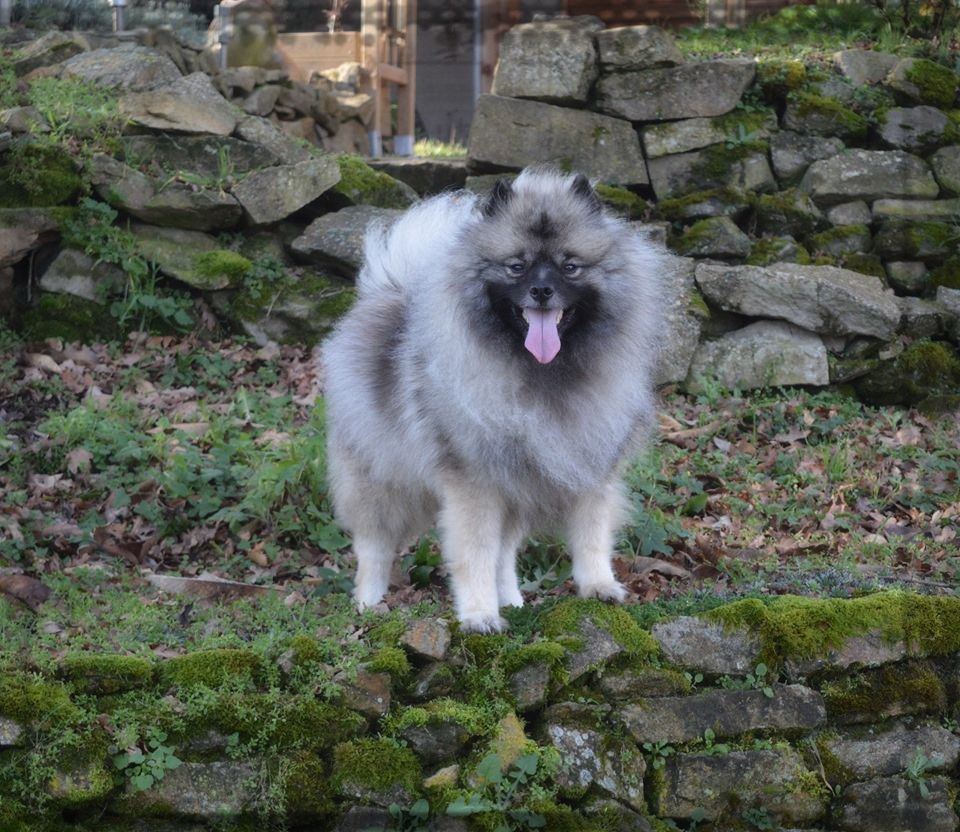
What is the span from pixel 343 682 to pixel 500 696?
503mm

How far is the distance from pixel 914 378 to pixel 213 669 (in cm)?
512

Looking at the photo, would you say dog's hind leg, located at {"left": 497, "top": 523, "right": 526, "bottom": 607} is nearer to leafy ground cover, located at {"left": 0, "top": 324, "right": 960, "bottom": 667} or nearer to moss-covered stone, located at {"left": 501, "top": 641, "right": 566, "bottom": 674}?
leafy ground cover, located at {"left": 0, "top": 324, "right": 960, "bottom": 667}

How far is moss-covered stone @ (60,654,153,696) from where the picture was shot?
368 cm

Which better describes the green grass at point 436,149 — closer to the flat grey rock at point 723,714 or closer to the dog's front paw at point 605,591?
the dog's front paw at point 605,591

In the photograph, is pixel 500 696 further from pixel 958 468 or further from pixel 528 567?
pixel 958 468

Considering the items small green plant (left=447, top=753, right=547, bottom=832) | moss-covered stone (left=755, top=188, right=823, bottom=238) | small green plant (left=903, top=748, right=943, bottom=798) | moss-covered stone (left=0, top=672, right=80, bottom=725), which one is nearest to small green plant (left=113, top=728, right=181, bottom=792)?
moss-covered stone (left=0, top=672, right=80, bottom=725)

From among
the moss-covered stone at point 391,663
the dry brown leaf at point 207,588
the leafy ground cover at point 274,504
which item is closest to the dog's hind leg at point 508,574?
the leafy ground cover at point 274,504

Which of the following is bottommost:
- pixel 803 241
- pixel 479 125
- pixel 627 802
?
pixel 627 802

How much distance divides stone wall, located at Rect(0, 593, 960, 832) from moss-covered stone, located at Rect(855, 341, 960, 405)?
10.7ft

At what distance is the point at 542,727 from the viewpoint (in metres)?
3.87

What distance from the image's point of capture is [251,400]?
700 cm

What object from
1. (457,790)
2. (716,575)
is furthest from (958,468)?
(457,790)

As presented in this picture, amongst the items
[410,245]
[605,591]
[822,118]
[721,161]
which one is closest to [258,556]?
[410,245]

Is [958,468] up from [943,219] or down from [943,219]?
down
